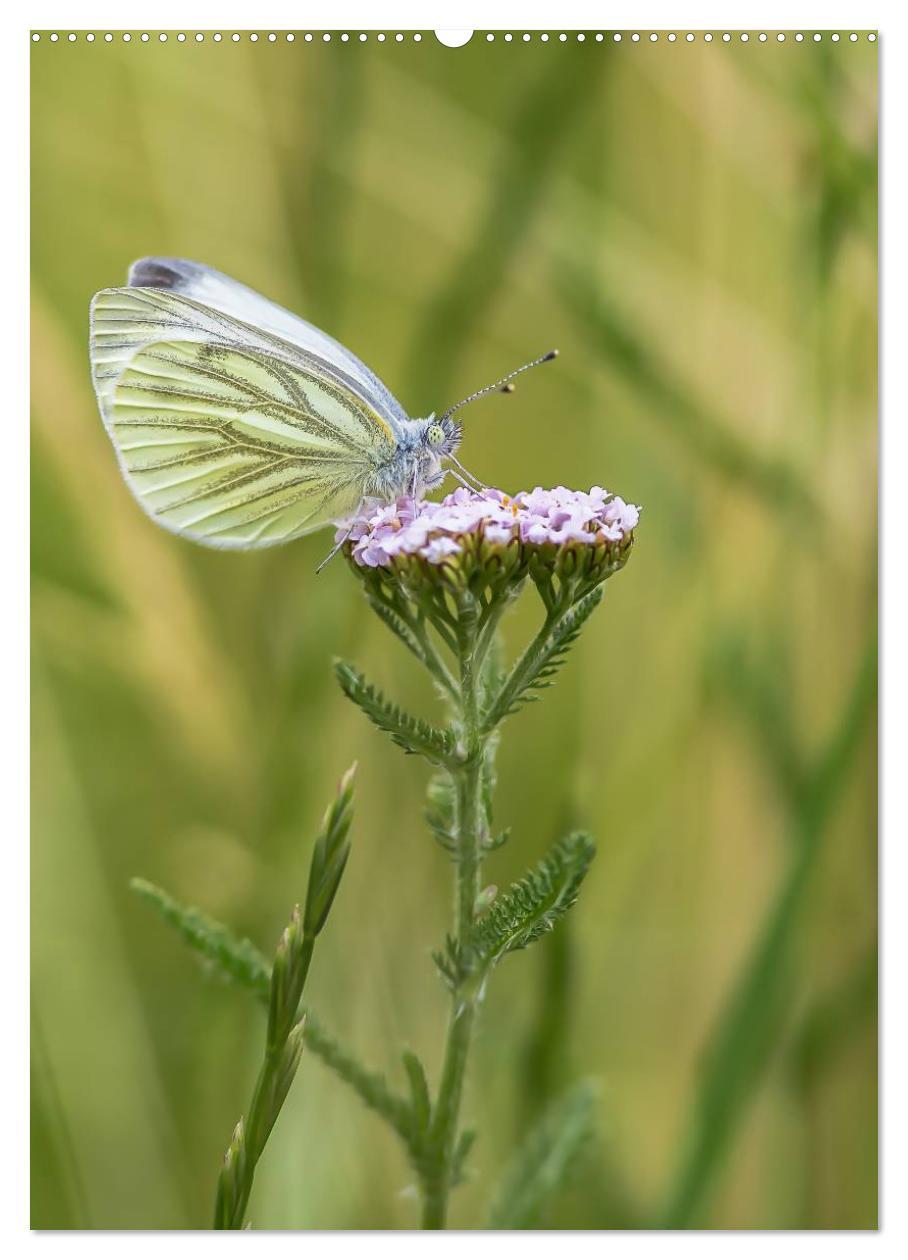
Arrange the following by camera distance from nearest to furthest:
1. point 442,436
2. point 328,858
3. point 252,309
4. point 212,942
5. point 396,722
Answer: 1. point 328,858
2. point 396,722
3. point 212,942
4. point 442,436
5. point 252,309

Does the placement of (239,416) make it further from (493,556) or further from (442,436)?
(493,556)

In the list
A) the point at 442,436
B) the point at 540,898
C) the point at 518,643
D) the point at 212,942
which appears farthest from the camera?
the point at 518,643

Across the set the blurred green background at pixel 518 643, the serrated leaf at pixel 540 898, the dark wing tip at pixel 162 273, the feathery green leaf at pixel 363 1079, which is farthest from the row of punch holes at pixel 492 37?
the feathery green leaf at pixel 363 1079

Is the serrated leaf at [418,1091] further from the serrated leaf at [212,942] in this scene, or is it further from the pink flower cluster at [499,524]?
the pink flower cluster at [499,524]

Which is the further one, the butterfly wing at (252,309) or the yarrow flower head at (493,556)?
the butterfly wing at (252,309)

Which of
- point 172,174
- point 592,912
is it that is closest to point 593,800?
point 592,912

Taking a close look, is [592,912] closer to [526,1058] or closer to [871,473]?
[526,1058]

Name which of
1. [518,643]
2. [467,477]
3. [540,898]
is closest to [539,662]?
[540,898]
